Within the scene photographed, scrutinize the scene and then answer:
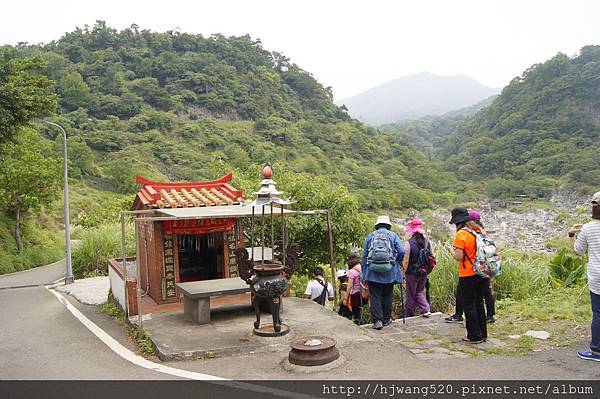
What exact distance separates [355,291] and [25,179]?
62.2ft

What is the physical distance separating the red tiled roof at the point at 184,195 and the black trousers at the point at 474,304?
5689 mm

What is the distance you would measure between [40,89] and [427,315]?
47.9 ft

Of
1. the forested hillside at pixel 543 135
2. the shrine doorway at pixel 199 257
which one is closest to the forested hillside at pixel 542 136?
the forested hillside at pixel 543 135

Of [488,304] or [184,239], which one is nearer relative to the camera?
[488,304]

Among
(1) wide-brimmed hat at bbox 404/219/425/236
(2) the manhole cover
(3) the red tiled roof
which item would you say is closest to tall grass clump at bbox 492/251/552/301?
(1) wide-brimmed hat at bbox 404/219/425/236

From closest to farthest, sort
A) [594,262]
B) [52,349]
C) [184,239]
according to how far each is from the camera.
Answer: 1. [594,262]
2. [52,349]
3. [184,239]

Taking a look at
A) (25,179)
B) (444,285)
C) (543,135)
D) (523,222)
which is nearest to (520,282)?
(444,285)

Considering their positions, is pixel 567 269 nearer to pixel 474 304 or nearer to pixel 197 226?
pixel 474 304

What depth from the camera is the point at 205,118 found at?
75.2 m

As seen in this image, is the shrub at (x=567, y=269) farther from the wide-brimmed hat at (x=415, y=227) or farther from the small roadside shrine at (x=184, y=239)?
the small roadside shrine at (x=184, y=239)

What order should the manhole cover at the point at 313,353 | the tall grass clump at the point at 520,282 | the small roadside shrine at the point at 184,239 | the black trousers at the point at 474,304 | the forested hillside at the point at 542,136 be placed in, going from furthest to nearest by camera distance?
the forested hillside at the point at 542,136 → the small roadside shrine at the point at 184,239 → the tall grass clump at the point at 520,282 → the black trousers at the point at 474,304 → the manhole cover at the point at 313,353

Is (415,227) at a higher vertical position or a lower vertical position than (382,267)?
higher

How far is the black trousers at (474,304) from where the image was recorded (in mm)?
5875

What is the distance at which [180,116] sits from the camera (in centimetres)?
7381
